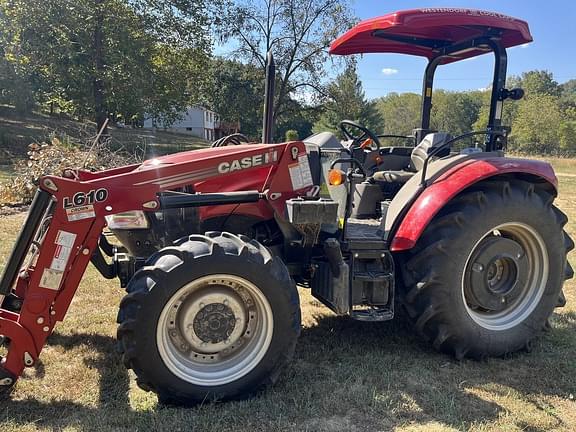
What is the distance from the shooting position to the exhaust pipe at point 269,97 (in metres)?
3.74

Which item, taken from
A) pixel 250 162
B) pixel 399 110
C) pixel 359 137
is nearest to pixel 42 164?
pixel 359 137

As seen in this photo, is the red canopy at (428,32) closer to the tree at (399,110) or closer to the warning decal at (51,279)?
the warning decal at (51,279)

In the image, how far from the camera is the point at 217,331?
3162 mm

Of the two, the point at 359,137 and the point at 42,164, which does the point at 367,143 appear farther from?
the point at 42,164

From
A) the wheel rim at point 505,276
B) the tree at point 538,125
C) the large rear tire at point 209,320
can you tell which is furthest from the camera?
the tree at point 538,125

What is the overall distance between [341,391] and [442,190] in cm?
152

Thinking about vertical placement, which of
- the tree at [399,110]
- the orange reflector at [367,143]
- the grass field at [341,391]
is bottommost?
the grass field at [341,391]

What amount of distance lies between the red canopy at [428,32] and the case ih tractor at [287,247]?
0.6 inches

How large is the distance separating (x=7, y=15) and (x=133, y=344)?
20.9 m

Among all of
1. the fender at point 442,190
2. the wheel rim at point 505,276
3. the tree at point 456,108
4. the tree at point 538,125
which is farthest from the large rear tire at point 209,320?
the tree at point 456,108

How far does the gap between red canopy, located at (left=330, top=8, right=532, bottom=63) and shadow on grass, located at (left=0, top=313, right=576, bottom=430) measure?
93.8 inches

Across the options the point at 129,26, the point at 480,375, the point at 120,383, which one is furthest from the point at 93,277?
the point at 129,26

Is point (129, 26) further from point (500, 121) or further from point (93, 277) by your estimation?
point (500, 121)

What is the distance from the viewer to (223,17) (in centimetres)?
2559
